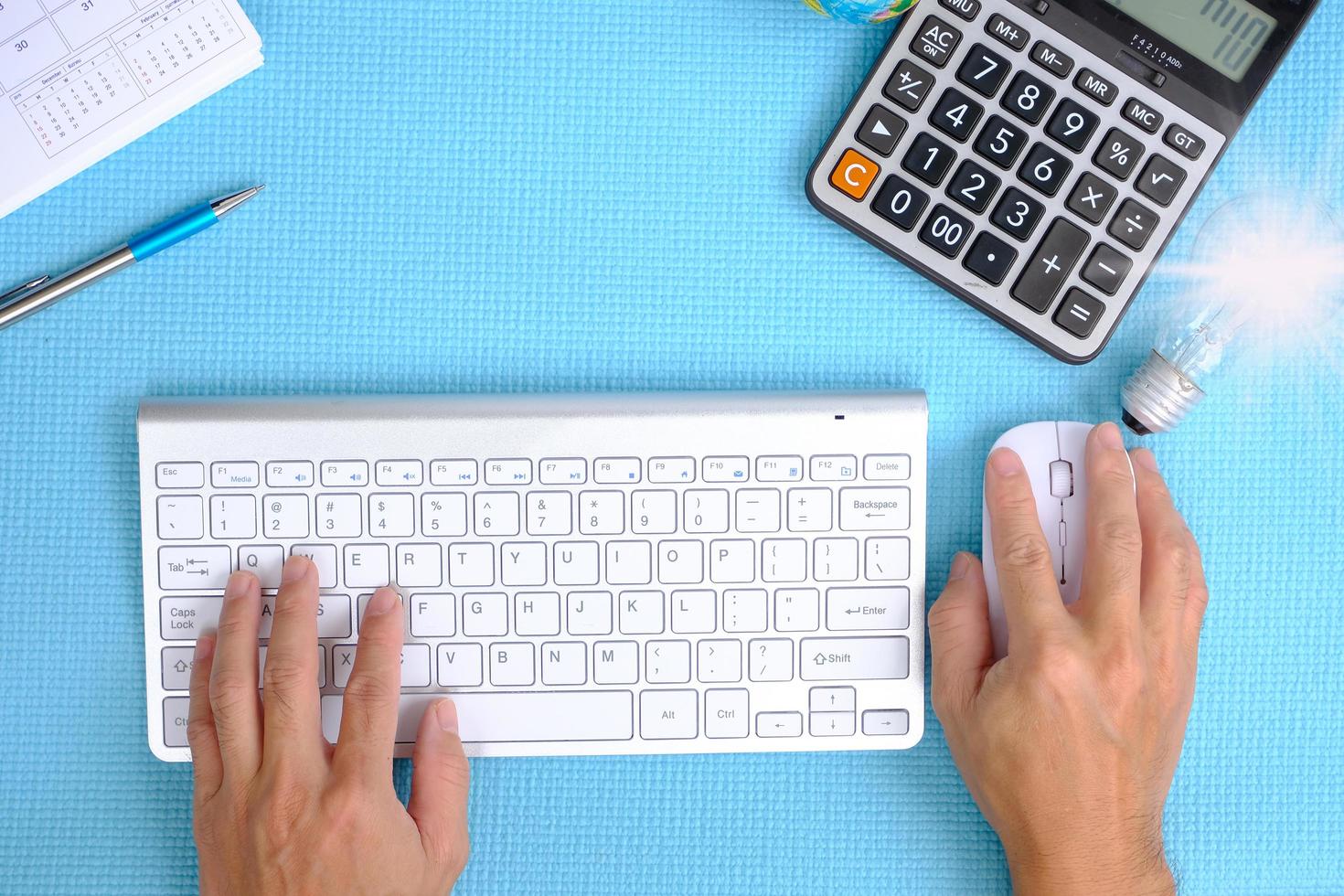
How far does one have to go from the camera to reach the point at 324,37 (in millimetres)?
654

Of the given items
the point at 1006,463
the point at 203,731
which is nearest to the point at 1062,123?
the point at 1006,463

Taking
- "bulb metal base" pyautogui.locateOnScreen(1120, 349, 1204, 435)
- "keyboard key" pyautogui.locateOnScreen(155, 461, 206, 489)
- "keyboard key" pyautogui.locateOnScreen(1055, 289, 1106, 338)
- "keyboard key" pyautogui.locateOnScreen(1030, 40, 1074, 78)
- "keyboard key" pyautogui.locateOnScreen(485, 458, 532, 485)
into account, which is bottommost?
"keyboard key" pyautogui.locateOnScreen(155, 461, 206, 489)

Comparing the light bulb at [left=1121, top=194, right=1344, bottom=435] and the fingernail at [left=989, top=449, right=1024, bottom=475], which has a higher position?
the light bulb at [left=1121, top=194, right=1344, bottom=435]

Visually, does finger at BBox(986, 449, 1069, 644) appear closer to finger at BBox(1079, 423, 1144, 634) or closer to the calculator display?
finger at BBox(1079, 423, 1144, 634)

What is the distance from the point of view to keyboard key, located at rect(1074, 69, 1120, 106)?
63cm

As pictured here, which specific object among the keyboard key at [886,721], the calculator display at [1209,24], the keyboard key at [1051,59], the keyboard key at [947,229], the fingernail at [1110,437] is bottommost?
the keyboard key at [886,721]

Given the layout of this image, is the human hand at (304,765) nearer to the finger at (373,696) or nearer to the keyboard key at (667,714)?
the finger at (373,696)

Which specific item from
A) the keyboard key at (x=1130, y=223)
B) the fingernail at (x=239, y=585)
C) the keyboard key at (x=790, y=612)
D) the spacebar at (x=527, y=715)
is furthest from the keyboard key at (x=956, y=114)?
the fingernail at (x=239, y=585)

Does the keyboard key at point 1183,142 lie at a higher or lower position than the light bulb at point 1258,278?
higher

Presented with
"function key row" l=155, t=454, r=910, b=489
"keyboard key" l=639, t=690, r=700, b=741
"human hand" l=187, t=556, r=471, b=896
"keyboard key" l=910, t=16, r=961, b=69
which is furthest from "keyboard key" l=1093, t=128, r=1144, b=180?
"human hand" l=187, t=556, r=471, b=896

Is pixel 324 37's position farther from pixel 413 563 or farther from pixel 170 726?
pixel 170 726

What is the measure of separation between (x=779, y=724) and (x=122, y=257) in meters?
0.53

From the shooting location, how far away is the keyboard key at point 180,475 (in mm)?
616

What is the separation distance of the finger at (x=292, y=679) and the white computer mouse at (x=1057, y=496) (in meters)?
0.44
